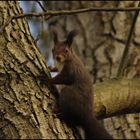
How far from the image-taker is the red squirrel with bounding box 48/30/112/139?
3.01 meters

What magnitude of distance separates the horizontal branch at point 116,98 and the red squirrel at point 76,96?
91 millimetres

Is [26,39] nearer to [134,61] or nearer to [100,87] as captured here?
[100,87]

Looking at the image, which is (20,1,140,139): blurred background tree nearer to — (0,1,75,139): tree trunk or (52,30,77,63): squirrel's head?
(52,30,77,63): squirrel's head

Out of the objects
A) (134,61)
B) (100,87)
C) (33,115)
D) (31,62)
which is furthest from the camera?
(134,61)

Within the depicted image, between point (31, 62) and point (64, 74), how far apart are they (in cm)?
50

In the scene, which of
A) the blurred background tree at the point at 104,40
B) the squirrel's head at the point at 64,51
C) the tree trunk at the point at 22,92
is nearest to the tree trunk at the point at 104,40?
the blurred background tree at the point at 104,40

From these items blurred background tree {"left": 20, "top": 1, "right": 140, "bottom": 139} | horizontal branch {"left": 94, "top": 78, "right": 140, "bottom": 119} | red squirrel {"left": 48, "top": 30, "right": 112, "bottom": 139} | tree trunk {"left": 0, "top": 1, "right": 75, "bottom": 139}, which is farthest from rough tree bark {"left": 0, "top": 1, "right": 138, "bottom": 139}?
blurred background tree {"left": 20, "top": 1, "right": 140, "bottom": 139}

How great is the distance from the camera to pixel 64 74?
136 inches

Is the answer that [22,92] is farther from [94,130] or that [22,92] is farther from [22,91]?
[94,130]

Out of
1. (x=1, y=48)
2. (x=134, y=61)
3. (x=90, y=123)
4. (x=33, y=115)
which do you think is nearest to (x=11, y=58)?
(x=1, y=48)

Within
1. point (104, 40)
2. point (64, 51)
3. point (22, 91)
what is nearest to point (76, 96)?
point (22, 91)

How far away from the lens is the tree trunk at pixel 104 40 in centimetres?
427

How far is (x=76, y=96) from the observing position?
125 inches

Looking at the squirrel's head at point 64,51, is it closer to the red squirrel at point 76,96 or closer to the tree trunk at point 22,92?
the red squirrel at point 76,96
